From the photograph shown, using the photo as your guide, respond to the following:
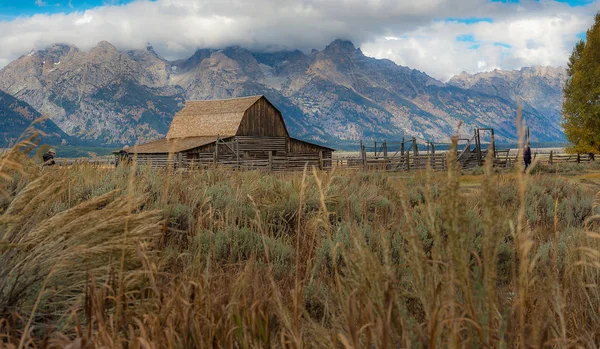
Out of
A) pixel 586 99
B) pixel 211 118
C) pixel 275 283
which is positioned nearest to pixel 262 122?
pixel 211 118

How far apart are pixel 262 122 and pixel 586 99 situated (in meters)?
23.4

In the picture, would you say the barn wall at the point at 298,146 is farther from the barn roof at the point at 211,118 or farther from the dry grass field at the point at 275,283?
the dry grass field at the point at 275,283

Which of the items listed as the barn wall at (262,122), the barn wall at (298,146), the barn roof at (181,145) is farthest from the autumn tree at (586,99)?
the barn roof at (181,145)

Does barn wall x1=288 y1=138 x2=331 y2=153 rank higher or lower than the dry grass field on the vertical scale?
higher

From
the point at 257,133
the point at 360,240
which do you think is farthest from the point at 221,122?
the point at 360,240

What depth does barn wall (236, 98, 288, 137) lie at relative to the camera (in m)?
38.6

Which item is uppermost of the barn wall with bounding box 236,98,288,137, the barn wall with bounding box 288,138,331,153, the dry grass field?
the barn wall with bounding box 236,98,288,137

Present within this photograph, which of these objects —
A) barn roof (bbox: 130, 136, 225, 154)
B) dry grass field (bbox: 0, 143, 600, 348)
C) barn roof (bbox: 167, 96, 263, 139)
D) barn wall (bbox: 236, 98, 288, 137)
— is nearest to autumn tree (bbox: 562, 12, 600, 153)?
barn wall (bbox: 236, 98, 288, 137)

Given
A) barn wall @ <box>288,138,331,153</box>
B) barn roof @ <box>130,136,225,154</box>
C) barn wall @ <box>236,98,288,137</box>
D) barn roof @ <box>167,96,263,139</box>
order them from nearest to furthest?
1. barn roof @ <box>130,136,225,154</box>
2. barn roof @ <box>167,96,263,139</box>
3. barn wall @ <box>236,98,288,137</box>
4. barn wall @ <box>288,138,331,153</box>

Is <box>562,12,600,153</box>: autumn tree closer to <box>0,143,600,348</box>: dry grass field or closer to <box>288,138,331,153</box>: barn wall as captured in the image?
<box>288,138,331,153</box>: barn wall

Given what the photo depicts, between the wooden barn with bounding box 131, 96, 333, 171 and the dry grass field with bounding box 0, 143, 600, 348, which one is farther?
the wooden barn with bounding box 131, 96, 333, 171

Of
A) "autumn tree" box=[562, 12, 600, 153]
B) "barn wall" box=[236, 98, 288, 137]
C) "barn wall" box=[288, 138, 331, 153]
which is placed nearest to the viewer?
"autumn tree" box=[562, 12, 600, 153]

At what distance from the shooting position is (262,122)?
40312mm

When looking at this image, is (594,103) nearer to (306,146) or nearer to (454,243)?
(306,146)
